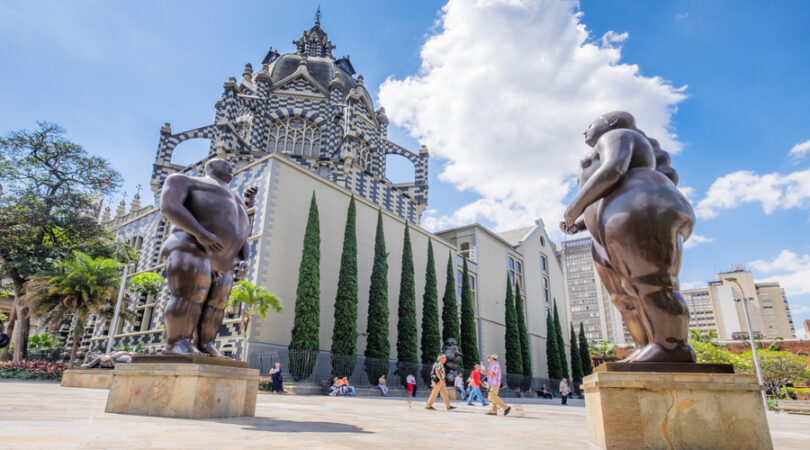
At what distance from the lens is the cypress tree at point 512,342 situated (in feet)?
92.5

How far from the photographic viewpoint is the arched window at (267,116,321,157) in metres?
28.0

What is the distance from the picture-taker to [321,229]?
1977 centimetres

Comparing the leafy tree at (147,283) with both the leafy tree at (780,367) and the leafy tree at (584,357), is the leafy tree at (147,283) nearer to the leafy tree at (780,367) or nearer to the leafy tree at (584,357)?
the leafy tree at (584,357)

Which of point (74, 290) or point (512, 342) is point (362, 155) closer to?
point (512, 342)

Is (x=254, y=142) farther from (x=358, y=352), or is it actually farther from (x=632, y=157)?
(x=632, y=157)

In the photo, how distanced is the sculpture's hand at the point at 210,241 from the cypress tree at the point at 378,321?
1530 centimetres

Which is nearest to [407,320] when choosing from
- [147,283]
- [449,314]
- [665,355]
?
[449,314]

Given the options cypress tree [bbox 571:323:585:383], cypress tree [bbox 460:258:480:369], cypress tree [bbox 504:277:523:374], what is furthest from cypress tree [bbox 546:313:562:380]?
A: cypress tree [bbox 460:258:480:369]

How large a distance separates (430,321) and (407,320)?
2077 millimetres

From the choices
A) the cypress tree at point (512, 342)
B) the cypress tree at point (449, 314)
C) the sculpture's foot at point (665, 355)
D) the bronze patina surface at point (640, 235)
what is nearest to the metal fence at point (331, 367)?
the cypress tree at point (449, 314)

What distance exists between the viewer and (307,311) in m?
16.4

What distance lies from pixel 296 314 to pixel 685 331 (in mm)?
15112

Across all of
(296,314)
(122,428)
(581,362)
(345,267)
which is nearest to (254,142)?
(345,267)

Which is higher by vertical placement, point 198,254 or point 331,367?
point 198,254
